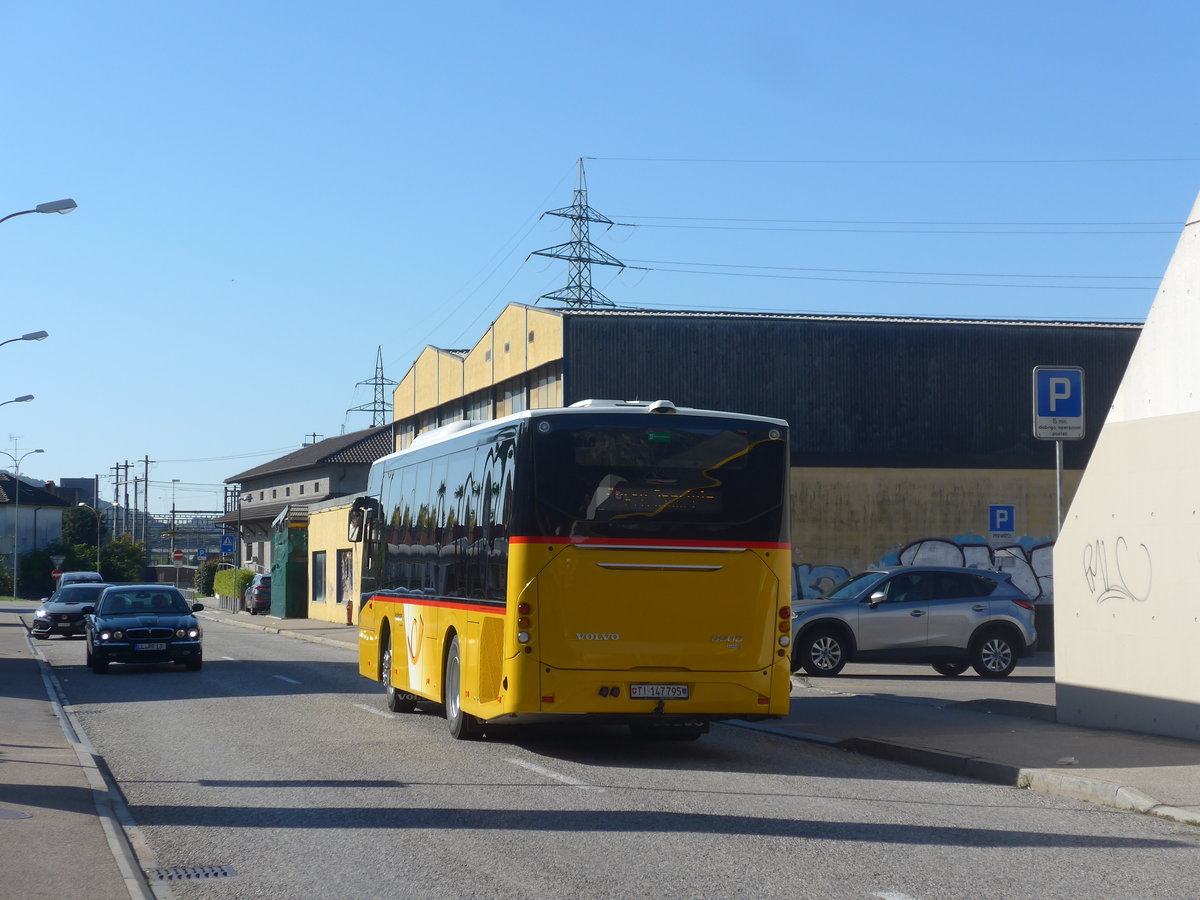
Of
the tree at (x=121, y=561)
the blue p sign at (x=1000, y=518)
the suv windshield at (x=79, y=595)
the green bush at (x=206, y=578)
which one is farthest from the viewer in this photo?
the tree at (x=121, y=561)

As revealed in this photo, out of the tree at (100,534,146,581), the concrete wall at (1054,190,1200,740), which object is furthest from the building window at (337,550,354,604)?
the tree at (100,534,146,581)

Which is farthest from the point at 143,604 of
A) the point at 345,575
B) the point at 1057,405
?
the point at 345,575

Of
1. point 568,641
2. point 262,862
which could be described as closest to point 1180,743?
point 568,641

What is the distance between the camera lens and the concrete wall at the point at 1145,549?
40.5 feet

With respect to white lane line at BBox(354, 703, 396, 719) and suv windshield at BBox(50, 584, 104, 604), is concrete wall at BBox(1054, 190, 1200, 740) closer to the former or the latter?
white lane line at BBox(354, 703, 396, 719)

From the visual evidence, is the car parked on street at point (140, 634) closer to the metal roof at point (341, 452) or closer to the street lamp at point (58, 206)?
the street lamp at point (58, 206)

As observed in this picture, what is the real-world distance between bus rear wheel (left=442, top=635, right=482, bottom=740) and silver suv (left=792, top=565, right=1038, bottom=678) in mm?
8525

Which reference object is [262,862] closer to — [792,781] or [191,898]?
[191,898]

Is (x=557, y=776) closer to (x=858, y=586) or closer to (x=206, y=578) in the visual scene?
(x=858, y=586)

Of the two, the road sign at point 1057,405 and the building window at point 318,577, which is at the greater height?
the road sign at point 1057,405

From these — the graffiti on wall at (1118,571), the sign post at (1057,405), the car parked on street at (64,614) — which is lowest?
the car parked on street at (64,614)

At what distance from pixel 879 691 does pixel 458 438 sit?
26.3 ft

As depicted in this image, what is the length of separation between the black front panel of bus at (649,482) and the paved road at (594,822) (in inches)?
80.6

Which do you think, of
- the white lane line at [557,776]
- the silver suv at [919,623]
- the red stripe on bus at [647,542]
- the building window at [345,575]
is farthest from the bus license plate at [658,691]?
the building window at [345,575]
